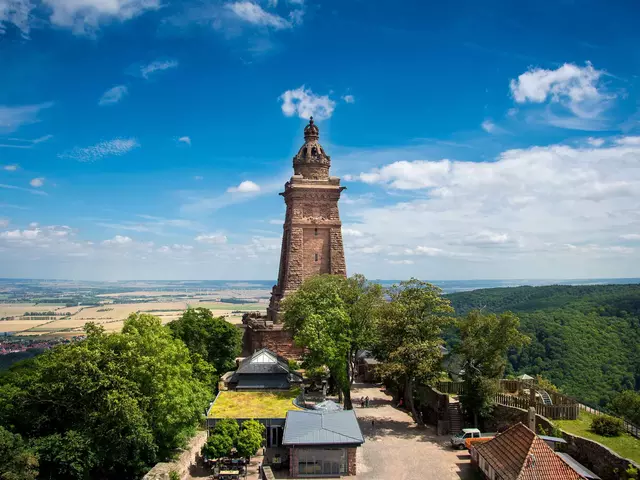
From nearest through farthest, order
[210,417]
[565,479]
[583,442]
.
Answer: [565,479]
[583,442]
[210,417]

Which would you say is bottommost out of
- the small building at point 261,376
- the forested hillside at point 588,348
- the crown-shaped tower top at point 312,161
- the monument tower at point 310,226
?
the forested hillside at point 588,348

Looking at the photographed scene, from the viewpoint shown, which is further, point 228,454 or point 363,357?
point 363,357

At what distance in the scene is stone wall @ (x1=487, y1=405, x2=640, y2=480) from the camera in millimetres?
20297

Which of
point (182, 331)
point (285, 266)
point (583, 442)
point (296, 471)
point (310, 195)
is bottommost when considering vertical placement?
point (296, 471)

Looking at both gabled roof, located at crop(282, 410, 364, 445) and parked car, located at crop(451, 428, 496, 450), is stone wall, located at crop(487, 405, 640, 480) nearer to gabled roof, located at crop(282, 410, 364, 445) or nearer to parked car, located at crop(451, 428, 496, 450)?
parked car, located at crop(451, 428, 496, 450)

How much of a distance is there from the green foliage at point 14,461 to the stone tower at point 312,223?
Answer: 25.1 metres

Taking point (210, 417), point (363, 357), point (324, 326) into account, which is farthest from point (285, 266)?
point (210, 417)

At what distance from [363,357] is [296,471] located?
2075cm

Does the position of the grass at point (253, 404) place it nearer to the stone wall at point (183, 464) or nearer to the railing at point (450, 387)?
the stone wall at point (183, 464)

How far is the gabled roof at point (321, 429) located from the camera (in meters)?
22.7

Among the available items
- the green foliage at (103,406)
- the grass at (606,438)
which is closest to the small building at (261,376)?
the green foliage at (103,406)

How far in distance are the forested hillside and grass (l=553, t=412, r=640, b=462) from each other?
2818 centimetres

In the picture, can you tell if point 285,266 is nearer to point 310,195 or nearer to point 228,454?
point 310,195

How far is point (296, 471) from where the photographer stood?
2273cm
